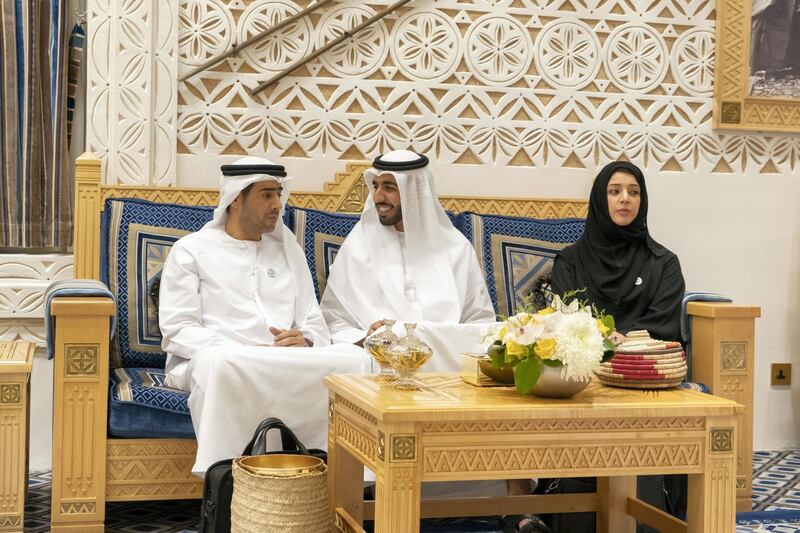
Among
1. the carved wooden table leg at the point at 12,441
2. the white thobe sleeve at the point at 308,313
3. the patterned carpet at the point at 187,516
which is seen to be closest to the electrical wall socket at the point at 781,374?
the patterned carpet at the point at 187,516

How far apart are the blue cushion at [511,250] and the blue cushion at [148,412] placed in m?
1.61

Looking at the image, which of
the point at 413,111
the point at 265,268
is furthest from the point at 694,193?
the point at 265,268

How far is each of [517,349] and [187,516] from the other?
6.03 ft

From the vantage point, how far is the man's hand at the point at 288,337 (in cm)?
395

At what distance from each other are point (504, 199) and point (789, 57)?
1.88m

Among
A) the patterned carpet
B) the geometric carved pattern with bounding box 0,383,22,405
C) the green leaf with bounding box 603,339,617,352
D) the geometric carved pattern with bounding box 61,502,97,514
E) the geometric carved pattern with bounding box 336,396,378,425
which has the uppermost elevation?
the green leaf with bounding box 603,339,617,352

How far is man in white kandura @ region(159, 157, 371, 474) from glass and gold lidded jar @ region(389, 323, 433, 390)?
0.76m

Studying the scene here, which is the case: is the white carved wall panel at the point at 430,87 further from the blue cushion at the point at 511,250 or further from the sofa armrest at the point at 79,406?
the sofa armrest at the point at 79,406

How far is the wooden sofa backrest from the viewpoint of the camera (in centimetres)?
442

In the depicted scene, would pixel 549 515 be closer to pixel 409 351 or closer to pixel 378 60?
pixel 409 351

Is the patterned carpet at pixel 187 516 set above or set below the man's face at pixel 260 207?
below

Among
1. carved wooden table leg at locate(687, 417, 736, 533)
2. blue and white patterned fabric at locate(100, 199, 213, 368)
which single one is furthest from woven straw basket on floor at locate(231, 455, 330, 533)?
blue and white patterned fabric at locate(100, 199, 213, 368)

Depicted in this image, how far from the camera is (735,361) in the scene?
13.7 ft

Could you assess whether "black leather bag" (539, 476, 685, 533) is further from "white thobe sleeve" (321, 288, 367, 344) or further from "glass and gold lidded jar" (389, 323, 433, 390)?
"white thobe sleeve" (321, 288, 367, 344)
